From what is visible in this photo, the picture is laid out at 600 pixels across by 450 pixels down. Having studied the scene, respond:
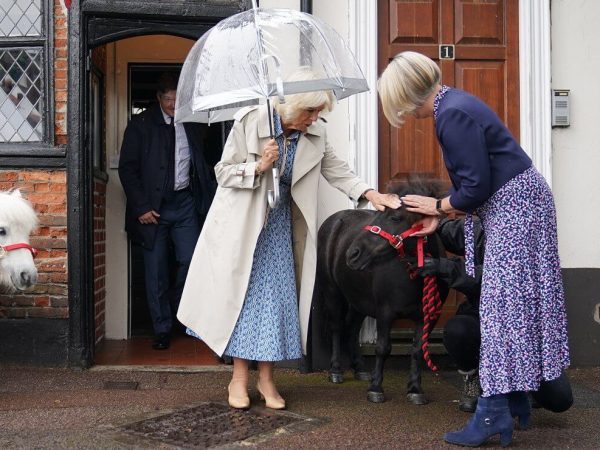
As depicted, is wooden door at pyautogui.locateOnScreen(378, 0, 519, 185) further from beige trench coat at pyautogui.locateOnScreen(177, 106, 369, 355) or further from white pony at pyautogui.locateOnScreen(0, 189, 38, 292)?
white pony at pyautogui.locateOnScreen(0, 189, 38, 292)

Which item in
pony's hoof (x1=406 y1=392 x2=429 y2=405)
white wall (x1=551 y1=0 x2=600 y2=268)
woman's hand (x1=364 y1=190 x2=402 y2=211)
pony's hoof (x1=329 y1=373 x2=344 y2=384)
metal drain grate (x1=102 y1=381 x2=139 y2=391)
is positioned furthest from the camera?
white wall (x1=551 y1=0 x2=600 y2=268)

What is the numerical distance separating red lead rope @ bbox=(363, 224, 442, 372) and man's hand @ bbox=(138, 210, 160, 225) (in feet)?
9.54

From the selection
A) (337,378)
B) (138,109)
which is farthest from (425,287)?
(138,109)

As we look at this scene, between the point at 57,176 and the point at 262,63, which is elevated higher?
the point at 262,63

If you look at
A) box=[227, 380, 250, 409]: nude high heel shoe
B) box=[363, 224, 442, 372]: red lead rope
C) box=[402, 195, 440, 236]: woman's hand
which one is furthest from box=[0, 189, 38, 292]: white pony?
box=[402, 195, 440, 236]: woman's hand

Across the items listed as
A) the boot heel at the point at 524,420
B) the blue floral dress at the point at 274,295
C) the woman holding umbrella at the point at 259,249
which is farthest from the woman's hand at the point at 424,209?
the boot heel at the point at 524,420

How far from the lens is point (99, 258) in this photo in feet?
22.4

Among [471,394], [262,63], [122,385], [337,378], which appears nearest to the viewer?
[262,63]

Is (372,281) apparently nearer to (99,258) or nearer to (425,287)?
Answer: (425,287)

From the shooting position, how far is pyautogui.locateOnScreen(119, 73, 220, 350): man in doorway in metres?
7.11

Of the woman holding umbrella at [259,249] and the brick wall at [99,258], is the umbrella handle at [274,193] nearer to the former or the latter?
the woman holding umbrella at [259,249]

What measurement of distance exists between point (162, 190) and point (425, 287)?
3.17 m

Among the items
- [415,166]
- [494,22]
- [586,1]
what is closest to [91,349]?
[415,166]

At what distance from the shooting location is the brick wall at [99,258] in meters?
6.59
